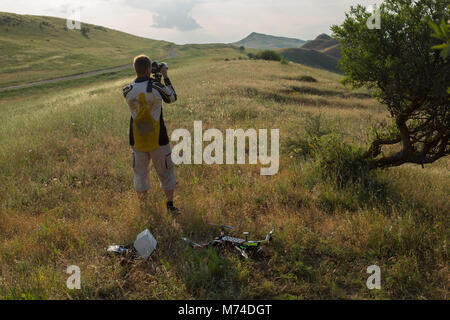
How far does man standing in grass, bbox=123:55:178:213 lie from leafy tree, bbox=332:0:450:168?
347 cm

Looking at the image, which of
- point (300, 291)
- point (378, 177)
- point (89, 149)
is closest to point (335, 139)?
point (378, 177)

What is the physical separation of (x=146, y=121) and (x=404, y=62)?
4.33 m

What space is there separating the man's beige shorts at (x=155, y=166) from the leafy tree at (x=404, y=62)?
147 inches

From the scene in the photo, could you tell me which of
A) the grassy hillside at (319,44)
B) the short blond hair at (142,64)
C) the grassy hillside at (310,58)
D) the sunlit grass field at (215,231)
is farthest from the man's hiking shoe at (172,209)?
the grassy hillside at (319,44)

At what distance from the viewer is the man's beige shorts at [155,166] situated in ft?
15.6

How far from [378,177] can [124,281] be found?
16.3 ft

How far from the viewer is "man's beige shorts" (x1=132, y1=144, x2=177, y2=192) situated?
15.6 ft

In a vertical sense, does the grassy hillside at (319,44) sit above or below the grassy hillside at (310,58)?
above

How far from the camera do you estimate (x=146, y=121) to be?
14.7ft

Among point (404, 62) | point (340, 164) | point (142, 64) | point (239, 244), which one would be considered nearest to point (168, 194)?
point (239, 244)

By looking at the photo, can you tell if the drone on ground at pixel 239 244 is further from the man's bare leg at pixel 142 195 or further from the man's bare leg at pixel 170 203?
the man's bare leg at pixel 142 195

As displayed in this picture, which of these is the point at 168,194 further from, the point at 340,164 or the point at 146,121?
the point at 340,164

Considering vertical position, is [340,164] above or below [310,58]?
below
